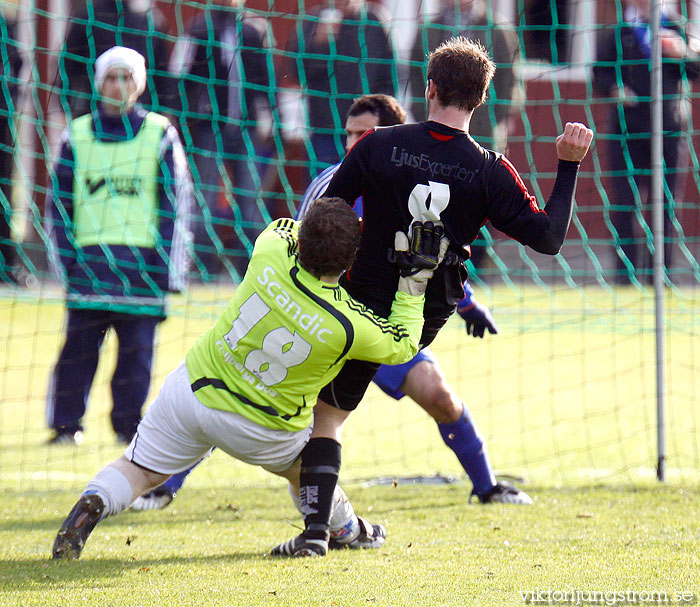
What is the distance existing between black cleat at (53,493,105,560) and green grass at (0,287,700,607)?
0.24ft

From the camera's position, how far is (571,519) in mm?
4043

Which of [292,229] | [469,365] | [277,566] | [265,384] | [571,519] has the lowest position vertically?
[469,365]

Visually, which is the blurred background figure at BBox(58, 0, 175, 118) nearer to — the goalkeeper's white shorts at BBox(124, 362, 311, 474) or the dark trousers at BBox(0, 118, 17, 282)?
the dark trousers at BBox(0, 118, 17, 282)

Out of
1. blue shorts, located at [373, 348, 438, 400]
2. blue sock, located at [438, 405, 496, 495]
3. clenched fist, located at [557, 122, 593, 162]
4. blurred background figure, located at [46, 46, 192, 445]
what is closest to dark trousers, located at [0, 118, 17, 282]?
blurred background figure, located at [46, 46, 192, 445]

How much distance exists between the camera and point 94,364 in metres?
5.98

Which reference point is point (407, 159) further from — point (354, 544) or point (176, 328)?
point (176, 328)

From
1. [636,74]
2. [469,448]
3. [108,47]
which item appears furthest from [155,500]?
[636,74]

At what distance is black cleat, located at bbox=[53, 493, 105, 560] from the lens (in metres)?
3.28

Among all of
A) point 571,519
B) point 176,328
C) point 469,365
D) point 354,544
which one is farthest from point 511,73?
point 354,544

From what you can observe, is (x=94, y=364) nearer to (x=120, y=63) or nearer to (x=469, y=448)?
(x=120, y=63)

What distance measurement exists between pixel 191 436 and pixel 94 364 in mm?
2802

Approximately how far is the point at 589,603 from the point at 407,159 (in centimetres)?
140

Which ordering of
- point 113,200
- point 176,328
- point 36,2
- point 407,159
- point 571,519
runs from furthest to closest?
point 36,2 < point 176,328 < point 113,200 < point 571,519 < point 407,159

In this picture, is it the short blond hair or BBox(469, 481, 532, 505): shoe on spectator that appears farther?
BBox(469, 481, 532, 505): shoe on spectator
